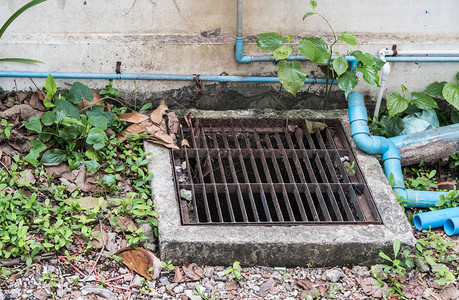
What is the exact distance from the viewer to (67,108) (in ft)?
11.8

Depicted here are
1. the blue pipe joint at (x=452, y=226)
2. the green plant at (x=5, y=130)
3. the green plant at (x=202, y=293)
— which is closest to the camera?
the green plant at (x=202, y=293)

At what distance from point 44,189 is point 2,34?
1.15 meters

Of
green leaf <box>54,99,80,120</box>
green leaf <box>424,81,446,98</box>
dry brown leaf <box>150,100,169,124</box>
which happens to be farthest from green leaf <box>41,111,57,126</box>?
green leaf <box>424,81,446,98</box>

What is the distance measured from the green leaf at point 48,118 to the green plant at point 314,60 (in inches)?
55.4

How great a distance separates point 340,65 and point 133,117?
1.44 metres

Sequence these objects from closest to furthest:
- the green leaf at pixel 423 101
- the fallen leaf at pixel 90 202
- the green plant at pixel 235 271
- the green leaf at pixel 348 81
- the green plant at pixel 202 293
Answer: the green plant at pixel 202 293
the green plant at pixel 235 271
the fallen leaf at pixel 90 202
the green leaf at pixel 348 81
the green leaf at pixel 423 101

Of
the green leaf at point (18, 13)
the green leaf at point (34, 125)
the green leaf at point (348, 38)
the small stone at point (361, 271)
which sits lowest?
the small stone at point (361, 271)

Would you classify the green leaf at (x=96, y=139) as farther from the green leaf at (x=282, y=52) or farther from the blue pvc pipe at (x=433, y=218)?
the blue pvc pipe at (x=433, y=218)

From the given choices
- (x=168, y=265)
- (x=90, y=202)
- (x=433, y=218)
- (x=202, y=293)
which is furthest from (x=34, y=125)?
(x=433, y=218)

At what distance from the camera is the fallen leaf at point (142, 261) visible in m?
2.94

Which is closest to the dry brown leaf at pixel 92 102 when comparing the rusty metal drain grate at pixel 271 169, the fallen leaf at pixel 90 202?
the rusty metal drain grate at pixel 271 169

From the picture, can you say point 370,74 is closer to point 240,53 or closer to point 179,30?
point 240,53

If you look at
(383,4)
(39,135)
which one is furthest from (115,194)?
(383,4)

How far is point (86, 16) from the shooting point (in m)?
3.76
